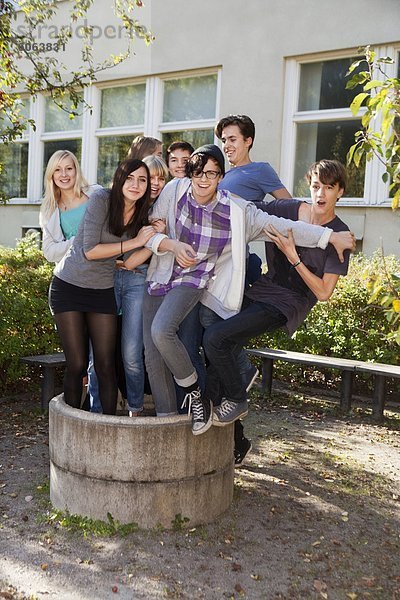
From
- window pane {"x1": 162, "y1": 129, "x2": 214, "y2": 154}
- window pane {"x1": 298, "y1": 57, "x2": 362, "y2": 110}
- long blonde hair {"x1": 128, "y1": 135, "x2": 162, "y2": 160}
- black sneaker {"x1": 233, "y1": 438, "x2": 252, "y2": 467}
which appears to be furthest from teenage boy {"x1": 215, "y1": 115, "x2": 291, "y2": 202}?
window pane {"x1": 162, "y1": 129, "x2": 214, "y2": 154}

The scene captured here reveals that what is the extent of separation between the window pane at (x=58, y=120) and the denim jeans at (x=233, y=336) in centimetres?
1062

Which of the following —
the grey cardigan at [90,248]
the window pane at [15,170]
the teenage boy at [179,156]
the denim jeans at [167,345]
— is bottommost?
the denim jeans at [167,345]

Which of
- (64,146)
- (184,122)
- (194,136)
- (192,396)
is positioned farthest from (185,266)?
(64,146)

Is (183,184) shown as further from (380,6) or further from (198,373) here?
(380,6)

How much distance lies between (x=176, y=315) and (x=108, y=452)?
912mm

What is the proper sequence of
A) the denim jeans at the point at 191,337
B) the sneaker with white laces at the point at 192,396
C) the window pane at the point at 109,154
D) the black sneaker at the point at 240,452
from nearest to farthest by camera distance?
the sneaker with white laces at the point at 192,396
the denim jeans at the point at 191,337
the black sneaker at the point at 240,452
the window pane at the point at 109,154

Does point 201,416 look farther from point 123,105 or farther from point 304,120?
point 123,105

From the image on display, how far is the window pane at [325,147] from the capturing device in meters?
10.4

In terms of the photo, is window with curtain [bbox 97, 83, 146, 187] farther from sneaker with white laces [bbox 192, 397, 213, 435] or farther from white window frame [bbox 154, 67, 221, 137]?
sneaker with white laces [bbox 192, 397, 213, 435]

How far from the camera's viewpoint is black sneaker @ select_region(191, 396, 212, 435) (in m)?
4.18

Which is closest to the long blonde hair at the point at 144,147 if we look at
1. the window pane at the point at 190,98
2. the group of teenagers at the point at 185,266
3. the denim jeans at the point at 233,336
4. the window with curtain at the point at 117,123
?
the group of teenagers at the point at 185,266

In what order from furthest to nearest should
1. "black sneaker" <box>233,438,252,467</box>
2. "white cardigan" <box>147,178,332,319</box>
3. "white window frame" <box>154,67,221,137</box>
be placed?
"white window frame" <box>154,67,221,137</box>, "black sneaker" <box>233,438,252,467</box>, "white cardigan" <box>147,178,332,319</box>

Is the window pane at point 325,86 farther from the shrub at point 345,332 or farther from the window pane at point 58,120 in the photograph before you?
the window pane at point 58,120

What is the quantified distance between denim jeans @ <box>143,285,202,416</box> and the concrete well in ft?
0.85
